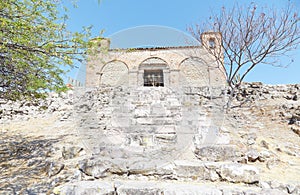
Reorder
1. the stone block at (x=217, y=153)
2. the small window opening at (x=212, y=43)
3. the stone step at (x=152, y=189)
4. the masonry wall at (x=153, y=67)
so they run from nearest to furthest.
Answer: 1. the stone step at (x=152, y=189)
2. the stone block at (x=217, y=153)
3. the small window opening at (x=212, y=43)
4. the masonry wall at (x=153, y=67)

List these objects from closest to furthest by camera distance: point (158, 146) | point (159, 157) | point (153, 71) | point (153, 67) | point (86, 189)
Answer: point (86, 189)
point (159, 157)
point (158, 146)
point (153, 67)
point (153, 71)

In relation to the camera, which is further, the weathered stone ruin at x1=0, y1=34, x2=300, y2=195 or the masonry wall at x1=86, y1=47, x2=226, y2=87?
the masonry wall at x1=86, y1=47, x2=226, y2=87

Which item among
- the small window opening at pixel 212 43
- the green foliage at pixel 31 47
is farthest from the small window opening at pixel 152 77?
the green foliage at pixel 31 47

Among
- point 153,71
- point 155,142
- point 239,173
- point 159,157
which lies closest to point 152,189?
point 159,157

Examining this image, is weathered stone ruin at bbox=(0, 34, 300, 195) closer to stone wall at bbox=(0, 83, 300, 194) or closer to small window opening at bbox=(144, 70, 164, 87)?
stone wall at bbox=(0, 83, 300, 194)

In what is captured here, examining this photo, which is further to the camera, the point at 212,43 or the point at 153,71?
the point at 153,71

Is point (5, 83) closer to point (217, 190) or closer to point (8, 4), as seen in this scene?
point (8, 4)

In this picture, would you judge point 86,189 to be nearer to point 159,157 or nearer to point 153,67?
point 159,157

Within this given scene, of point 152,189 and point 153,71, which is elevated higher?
point 153,71

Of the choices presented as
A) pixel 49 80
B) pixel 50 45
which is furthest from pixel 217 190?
pixel 49 80

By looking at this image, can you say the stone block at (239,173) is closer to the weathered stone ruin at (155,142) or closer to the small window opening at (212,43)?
the weathered stone ruin at (155,142)

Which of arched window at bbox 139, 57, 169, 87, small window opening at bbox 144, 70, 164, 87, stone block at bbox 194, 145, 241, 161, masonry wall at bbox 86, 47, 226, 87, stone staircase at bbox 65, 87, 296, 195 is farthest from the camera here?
small window opening at bbox 144, 70, 164, 87

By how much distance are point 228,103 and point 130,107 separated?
3.62 metres

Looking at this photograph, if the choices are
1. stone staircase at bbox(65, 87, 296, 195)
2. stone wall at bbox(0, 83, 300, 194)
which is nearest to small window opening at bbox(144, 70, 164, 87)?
stone wall at bbox(0, 83, 300, 194)
